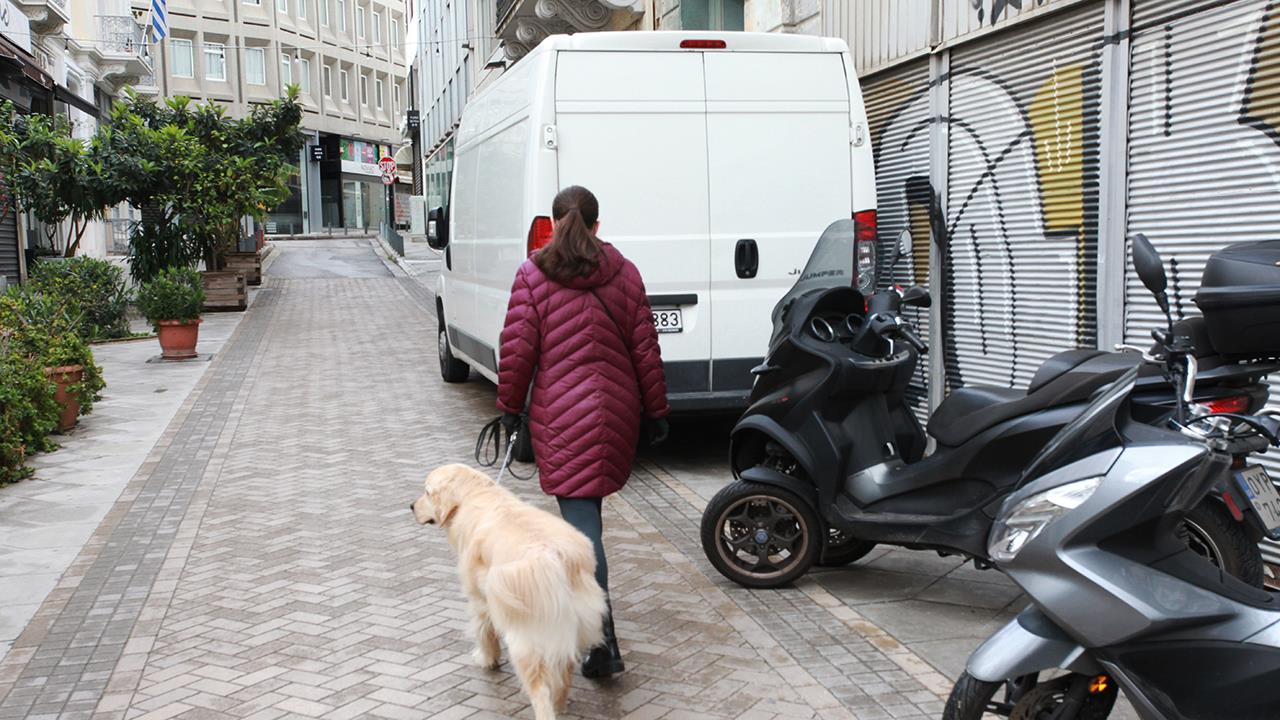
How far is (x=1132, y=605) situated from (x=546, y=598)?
5.34 ft

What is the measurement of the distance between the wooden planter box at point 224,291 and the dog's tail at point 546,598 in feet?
63.6

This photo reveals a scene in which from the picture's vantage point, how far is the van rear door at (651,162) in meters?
Answer: 7.48

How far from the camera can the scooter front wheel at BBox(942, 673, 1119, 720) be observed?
302cm

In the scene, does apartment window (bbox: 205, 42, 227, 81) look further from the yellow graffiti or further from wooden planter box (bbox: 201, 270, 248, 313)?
the yellow graffiti

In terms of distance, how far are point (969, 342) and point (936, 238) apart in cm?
89

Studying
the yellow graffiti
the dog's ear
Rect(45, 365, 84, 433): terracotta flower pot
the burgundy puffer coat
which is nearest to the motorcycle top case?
the burgundy puffer coat

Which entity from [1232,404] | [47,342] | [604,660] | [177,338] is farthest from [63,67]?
[1232,404]

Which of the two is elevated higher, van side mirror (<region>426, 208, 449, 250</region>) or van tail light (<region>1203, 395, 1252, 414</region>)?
van side mirror (<region>426, 208, 449, 250</region>)

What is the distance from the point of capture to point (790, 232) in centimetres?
777

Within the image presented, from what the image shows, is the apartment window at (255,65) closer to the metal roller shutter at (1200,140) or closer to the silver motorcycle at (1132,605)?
the metal roller shutter at (1200,140)

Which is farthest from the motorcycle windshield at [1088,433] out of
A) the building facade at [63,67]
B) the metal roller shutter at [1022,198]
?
the building facade at [63,67]

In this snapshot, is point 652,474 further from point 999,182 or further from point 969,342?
point 999,182

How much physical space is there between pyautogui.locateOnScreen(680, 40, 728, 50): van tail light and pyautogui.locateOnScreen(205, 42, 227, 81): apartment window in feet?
177

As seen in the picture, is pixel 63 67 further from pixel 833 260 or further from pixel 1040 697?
pixel 1040 697
